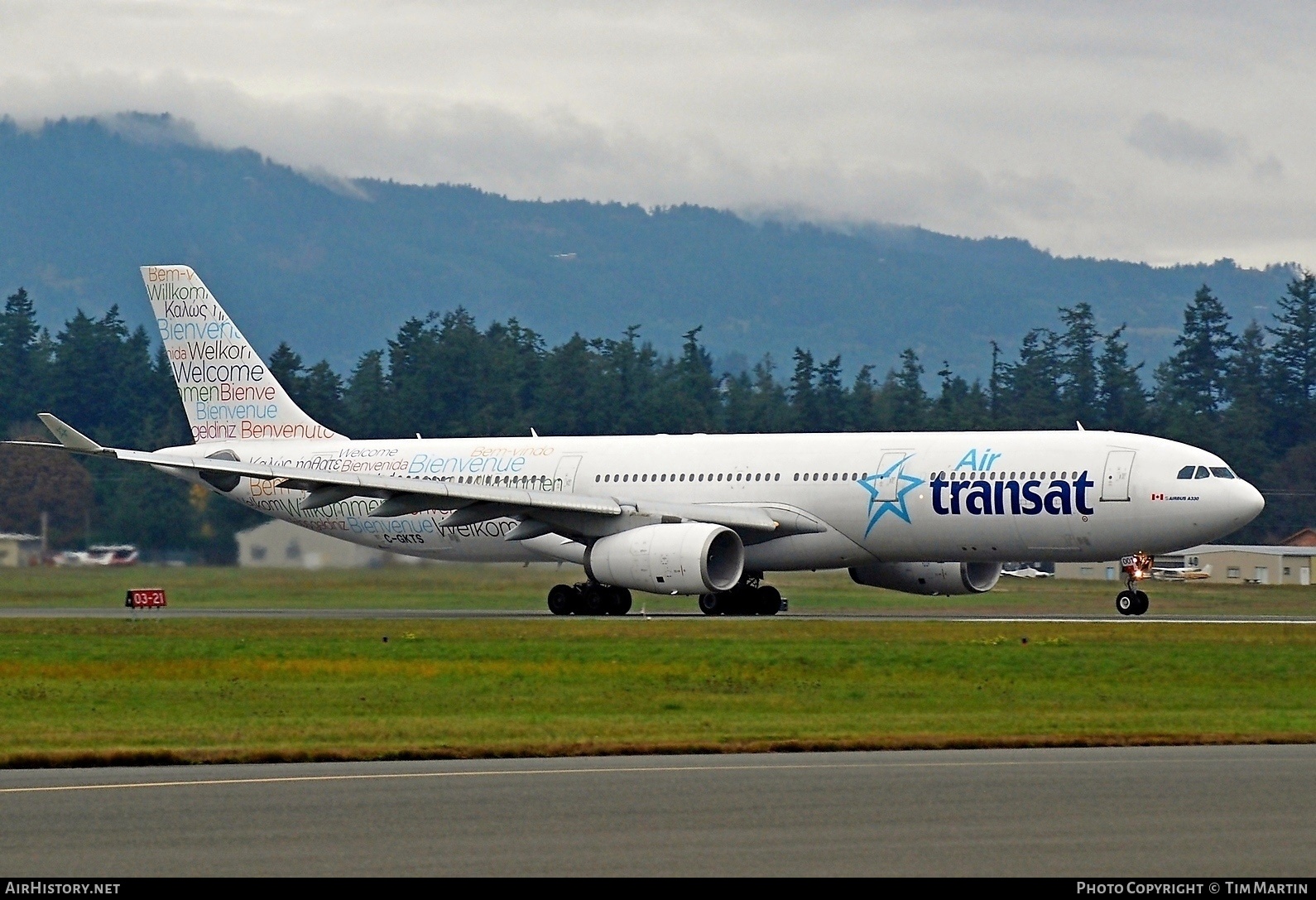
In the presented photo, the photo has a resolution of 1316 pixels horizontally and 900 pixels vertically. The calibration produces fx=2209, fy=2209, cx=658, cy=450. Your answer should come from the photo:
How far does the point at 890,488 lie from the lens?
45.6 metres

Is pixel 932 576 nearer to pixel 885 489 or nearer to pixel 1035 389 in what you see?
pixel 885 489

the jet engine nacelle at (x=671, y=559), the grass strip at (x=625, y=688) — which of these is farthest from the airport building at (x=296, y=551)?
the grass strip at (x=625, y=688)

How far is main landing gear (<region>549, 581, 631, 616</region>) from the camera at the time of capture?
48219 mm

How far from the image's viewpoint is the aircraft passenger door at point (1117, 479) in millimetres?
43938

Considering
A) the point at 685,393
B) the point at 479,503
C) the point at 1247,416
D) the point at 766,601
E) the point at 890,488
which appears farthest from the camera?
the point at 1247,416

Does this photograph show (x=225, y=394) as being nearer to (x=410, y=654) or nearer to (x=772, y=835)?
(x=410, y=654)

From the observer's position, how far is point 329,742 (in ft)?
69.9

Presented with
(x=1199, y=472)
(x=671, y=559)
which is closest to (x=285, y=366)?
(x=671, y=559)

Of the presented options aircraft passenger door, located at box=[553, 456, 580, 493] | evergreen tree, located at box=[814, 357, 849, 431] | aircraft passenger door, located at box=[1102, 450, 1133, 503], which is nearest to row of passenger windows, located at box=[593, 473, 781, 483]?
aircraft passenger door, located at box=[553, 456, 580, 493]

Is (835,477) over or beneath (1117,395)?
beneath

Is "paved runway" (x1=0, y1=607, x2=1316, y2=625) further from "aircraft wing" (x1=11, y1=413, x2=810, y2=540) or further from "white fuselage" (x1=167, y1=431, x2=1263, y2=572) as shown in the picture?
"aircraft wing" (x1=11, y1=413, x2=810, y2=540)

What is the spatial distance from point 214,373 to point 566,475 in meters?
11.0

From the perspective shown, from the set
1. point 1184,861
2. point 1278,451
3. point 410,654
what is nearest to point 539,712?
point 410,654

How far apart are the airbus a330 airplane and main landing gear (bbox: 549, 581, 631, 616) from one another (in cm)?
4
